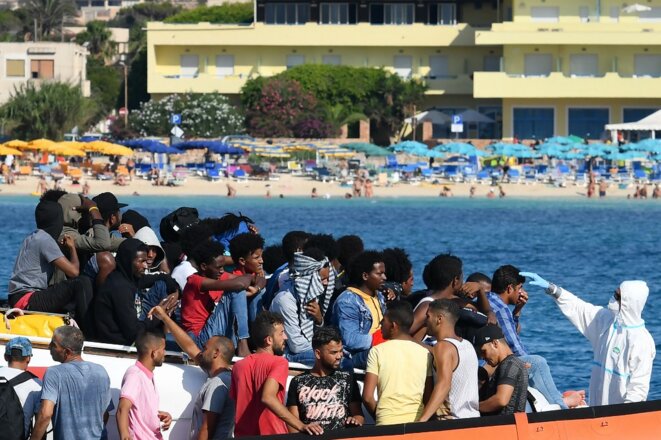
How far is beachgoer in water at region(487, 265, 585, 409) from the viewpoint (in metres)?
11.5

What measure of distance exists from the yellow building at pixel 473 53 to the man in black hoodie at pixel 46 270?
70.3m

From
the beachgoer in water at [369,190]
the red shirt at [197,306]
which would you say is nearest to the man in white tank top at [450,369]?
the red shirt at [197,306]

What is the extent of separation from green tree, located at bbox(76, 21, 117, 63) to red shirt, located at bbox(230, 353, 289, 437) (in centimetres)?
10228

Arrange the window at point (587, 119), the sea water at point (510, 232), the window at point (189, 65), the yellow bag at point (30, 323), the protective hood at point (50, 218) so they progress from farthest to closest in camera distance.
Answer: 1. the window at point (189, 65)
2. the window at point (587, 119)
3. the sea water at point (510, 232)
4. the protective hood at point (50, 218)
5. the yellow bag at point (30, 323)

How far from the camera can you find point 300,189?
67562 millimetres

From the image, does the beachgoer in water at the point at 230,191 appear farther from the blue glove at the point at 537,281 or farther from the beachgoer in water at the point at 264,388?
the beachgoer in water at the point at 264,388

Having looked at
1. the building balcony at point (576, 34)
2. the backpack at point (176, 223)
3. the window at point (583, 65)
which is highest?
the building balcony at point (576, 34)

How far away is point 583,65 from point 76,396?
75.0 m

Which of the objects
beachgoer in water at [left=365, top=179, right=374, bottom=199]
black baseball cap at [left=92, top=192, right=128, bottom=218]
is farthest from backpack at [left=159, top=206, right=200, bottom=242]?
beachgoer in water at [left=365, top=179, right=374, bottom=199]

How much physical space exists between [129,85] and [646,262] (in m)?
56.4

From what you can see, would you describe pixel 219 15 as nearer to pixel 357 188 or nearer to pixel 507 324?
pixel 357 188

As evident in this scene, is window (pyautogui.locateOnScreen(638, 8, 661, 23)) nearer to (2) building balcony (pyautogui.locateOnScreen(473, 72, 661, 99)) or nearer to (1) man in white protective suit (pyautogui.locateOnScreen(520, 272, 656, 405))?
(2) building balcony (pyautogui.locateOnScreen(473, 72, 661, 99))

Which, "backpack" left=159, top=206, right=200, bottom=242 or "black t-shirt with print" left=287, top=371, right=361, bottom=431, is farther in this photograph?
"backpack" left=159, top=206, right=200, bottom=242

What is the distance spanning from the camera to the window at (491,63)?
86000mm
